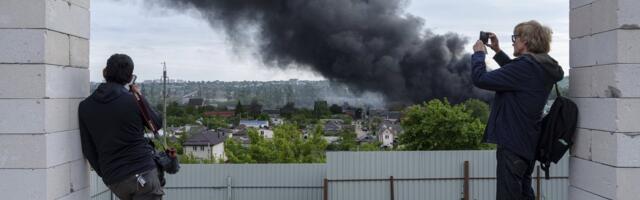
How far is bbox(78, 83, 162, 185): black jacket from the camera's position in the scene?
333 cm

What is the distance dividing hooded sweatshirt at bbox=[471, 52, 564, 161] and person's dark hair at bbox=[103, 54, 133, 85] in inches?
75.3

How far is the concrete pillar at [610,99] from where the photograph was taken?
3281mm

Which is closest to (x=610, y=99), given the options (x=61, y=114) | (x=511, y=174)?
(x=511, y=174)

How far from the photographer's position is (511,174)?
341 cm

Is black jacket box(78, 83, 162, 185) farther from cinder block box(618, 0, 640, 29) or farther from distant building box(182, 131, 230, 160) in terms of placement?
distant building box(182, 131, 230, 160)

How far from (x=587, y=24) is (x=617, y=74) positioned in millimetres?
455

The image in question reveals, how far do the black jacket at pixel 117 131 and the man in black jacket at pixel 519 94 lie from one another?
186 cm

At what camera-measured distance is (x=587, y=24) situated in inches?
143

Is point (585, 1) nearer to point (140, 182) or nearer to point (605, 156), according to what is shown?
point (605, 156)

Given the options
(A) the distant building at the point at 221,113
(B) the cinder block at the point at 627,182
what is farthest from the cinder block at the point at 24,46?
(A) the distant building at the point at 221,113

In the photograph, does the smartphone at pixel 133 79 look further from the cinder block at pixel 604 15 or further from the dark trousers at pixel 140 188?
the cinder block at pixel 604 15

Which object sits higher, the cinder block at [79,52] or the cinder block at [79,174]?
the cinder block at [79,52]

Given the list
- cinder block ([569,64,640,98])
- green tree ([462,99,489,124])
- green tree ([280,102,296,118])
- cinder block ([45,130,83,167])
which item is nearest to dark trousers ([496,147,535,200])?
cinder block ([569,64,640,98])

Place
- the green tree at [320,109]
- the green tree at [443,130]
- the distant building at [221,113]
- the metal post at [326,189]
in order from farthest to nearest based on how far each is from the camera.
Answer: the distant building at [221,113] < the green tree at [320,109] < the green tree at [443,130] < the metal post at [326,189]
